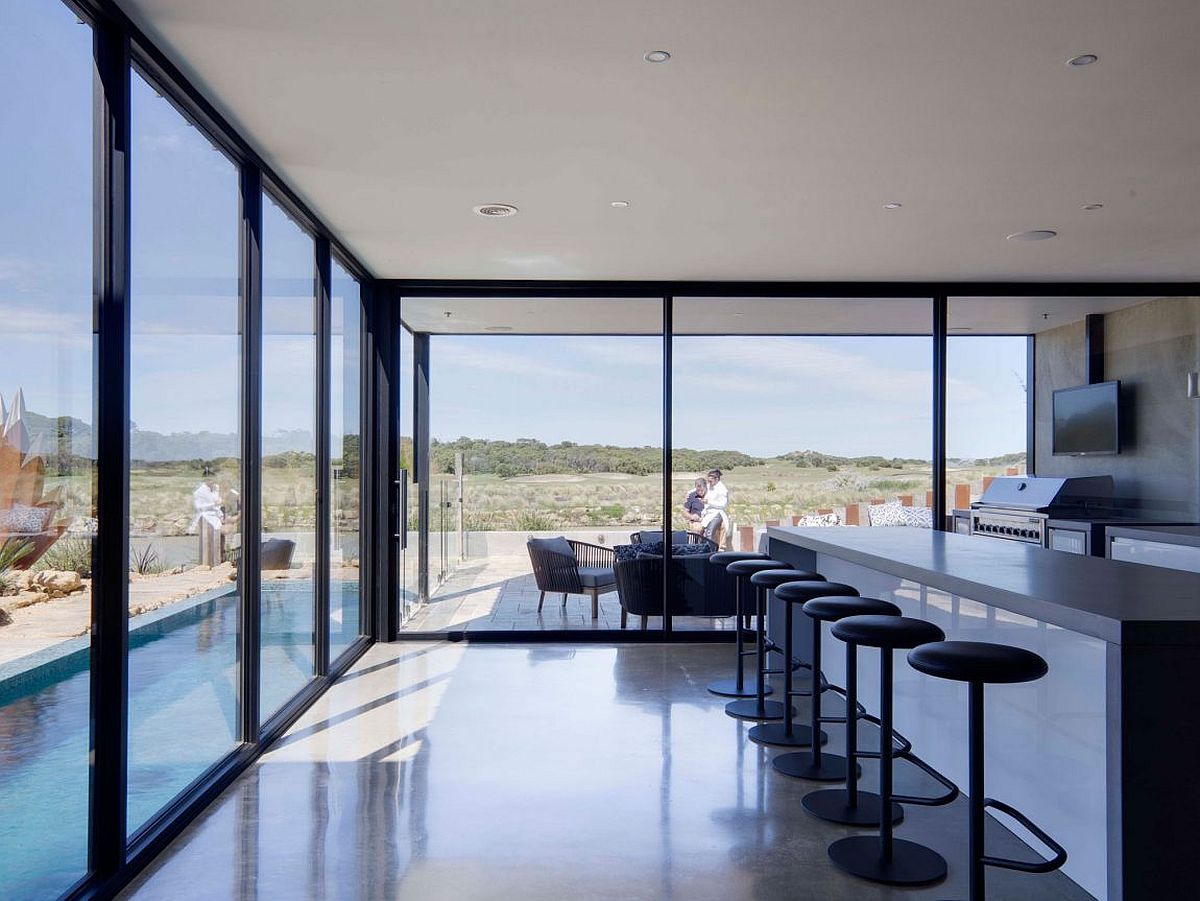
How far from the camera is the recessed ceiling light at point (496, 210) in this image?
14.7 feet

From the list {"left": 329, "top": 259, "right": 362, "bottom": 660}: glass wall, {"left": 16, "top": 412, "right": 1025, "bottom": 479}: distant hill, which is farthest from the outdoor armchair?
{"left": 329, "top": 259, "right": 362, "bottom": 660}: glass wall

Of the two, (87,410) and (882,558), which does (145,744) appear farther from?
(882,558)

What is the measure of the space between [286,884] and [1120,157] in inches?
164

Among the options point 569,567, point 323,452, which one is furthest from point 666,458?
point 323,452

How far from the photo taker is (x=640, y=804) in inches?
136

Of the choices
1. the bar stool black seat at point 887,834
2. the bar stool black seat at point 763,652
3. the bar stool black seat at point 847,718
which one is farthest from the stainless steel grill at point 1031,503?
the bar stool black seat at point 887,834

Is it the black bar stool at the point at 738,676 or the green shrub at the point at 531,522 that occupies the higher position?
the green shrub at the point at 531,522

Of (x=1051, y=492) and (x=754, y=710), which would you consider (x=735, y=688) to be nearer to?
(x=754, y=710)

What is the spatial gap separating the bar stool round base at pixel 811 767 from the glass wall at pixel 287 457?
235cm

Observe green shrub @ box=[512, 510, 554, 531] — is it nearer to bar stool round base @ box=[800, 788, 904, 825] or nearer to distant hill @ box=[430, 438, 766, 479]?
distant hill @ box=[430, 438, 766, 479]

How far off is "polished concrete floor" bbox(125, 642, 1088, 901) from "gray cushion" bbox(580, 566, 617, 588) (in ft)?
4.85

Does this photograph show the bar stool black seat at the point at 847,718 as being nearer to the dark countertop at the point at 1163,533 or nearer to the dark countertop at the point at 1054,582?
the dark countertop at the point at 1054,582

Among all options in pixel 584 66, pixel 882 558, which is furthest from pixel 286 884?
pixel 584 66

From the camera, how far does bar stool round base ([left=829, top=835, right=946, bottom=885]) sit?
9.33 ft
